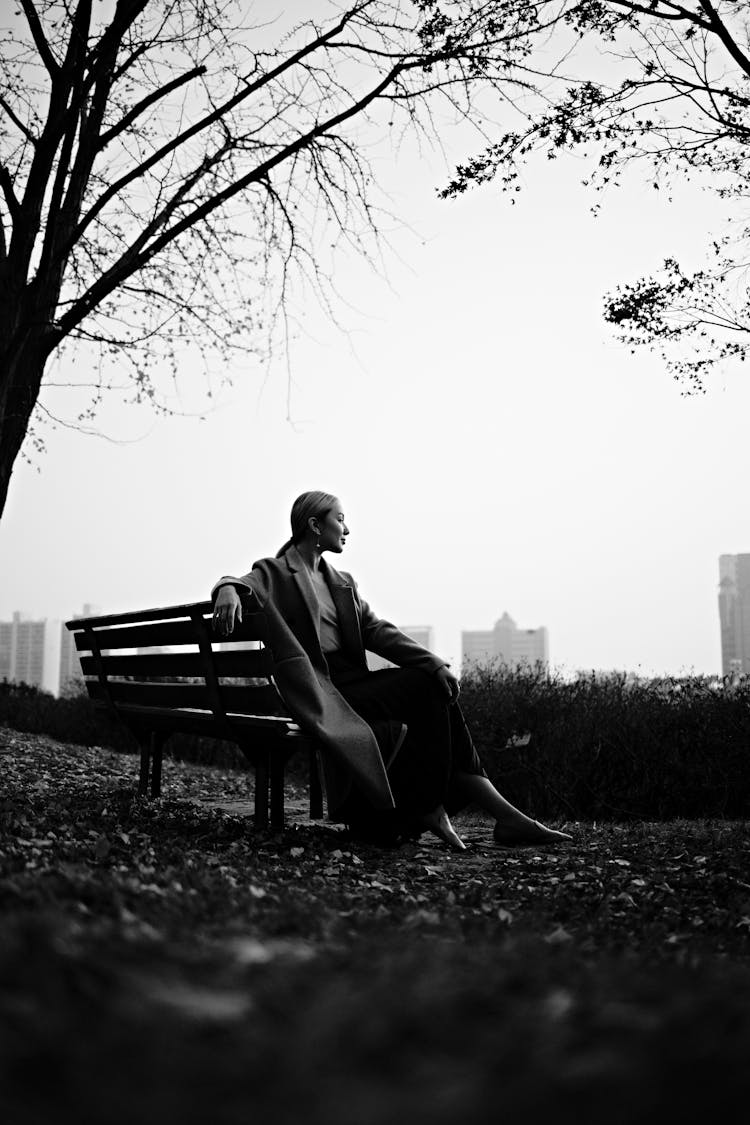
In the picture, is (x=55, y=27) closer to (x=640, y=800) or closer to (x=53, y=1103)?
(x=640, y=800)

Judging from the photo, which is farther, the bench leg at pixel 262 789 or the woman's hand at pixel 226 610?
the bench leg at pixel 262 789

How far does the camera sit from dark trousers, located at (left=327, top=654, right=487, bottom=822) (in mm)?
4848

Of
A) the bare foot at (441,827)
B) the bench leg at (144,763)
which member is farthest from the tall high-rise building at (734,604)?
the bare foot at (441,827)

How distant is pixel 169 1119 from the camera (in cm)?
104

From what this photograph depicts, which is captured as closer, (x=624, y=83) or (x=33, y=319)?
(x=624, y=83)

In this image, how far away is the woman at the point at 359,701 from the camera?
15.5 feet

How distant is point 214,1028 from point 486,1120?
0.37 metres

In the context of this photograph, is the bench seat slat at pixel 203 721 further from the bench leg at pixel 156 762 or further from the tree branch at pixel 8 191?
the tree branch at pixel 8 191

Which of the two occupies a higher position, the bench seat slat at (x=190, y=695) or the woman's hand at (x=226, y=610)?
the woman's hand at (x=226, y=610)

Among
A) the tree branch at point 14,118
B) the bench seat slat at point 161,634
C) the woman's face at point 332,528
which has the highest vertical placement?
the tree branch at point 14,118

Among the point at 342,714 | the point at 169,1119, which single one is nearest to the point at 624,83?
the point at 342,714

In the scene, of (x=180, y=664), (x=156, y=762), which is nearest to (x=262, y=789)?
(x=180, y=664)

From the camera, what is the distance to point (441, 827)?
490cm

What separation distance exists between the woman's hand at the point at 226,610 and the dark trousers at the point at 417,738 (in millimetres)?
703
